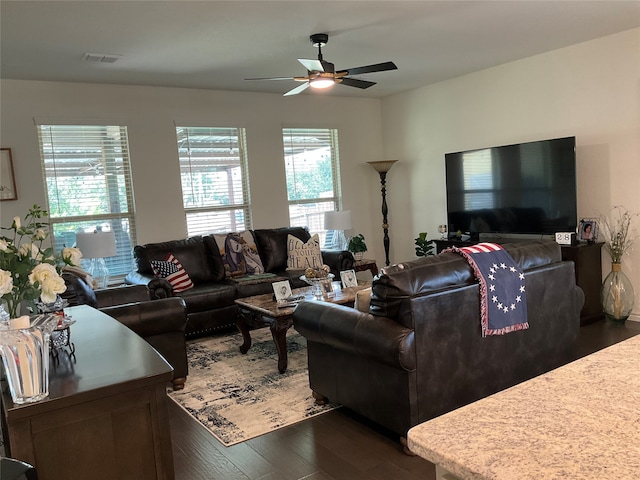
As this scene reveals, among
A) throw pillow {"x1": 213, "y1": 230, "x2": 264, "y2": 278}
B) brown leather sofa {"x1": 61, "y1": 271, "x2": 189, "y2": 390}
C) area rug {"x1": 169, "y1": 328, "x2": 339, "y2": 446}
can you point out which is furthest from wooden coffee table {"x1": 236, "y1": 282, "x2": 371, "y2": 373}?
throw pillow {"x1": 213, "y1": 230, "x2": 264, "y2": 278}

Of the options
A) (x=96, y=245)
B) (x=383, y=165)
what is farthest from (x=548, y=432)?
(x=383, y=165)

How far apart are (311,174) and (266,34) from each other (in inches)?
122

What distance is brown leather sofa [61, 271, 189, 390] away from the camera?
11.4ft

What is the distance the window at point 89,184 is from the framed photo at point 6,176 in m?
0.30

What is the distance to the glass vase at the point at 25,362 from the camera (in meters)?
1.43

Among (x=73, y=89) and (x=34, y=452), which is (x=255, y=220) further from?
(x=34, y=452)

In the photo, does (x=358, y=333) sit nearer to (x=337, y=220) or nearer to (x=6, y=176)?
(x=337, y=220)

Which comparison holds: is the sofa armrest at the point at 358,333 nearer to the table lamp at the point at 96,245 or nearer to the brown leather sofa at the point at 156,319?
the brown leather sofa at the point at 156,319

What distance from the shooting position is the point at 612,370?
1.19m

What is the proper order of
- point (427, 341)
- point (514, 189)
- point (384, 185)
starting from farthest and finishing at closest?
point (384, 185) → point (514, 189) → point (427, 341)

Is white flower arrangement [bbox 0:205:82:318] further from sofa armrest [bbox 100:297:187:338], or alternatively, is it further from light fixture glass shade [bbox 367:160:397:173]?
light fixture glass shade [bbox 367:160:397:173]

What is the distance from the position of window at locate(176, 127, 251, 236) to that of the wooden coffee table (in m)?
2.11

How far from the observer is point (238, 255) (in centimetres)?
581

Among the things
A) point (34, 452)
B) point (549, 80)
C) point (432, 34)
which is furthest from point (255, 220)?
point (34, 452)
